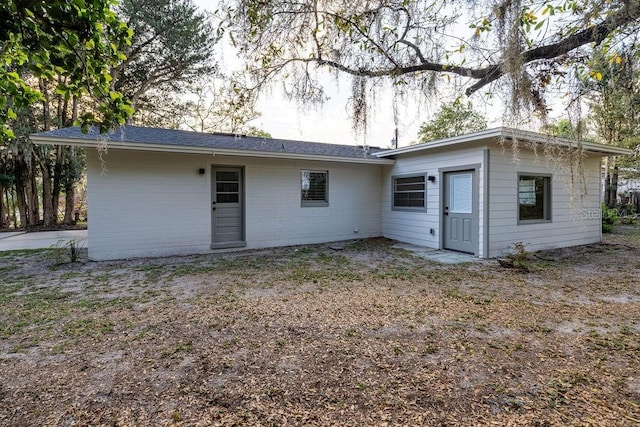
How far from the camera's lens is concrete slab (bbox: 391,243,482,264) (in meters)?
6.54

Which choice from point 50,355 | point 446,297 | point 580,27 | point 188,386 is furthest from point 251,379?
point 580,27

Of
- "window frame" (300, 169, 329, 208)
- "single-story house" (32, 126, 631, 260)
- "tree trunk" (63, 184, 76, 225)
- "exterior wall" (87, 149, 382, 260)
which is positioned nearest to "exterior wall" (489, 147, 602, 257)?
"single-story house" (32, 126, 631, 260)

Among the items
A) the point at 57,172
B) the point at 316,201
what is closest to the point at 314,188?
the point at 316,201

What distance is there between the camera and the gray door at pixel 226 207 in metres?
7.66

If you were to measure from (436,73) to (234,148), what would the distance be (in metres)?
4.78

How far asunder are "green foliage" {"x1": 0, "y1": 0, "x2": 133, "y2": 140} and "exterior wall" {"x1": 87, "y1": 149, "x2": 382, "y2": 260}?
4.45 m

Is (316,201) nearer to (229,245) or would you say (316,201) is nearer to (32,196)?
(229,245)

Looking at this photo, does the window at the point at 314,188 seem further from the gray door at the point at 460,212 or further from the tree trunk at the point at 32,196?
the tree trunk at the point at 32,196

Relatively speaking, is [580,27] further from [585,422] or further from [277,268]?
[277,268]

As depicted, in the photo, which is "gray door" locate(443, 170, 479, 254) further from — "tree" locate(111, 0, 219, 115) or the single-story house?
"tree" locate(111, 0, 219, 115)

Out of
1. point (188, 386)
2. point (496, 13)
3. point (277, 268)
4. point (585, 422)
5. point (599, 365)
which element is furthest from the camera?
point (277, 268)

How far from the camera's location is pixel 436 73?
3.60m

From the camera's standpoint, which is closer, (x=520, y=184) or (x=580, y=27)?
(x=580, y=27)

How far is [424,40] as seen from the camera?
3.54m
